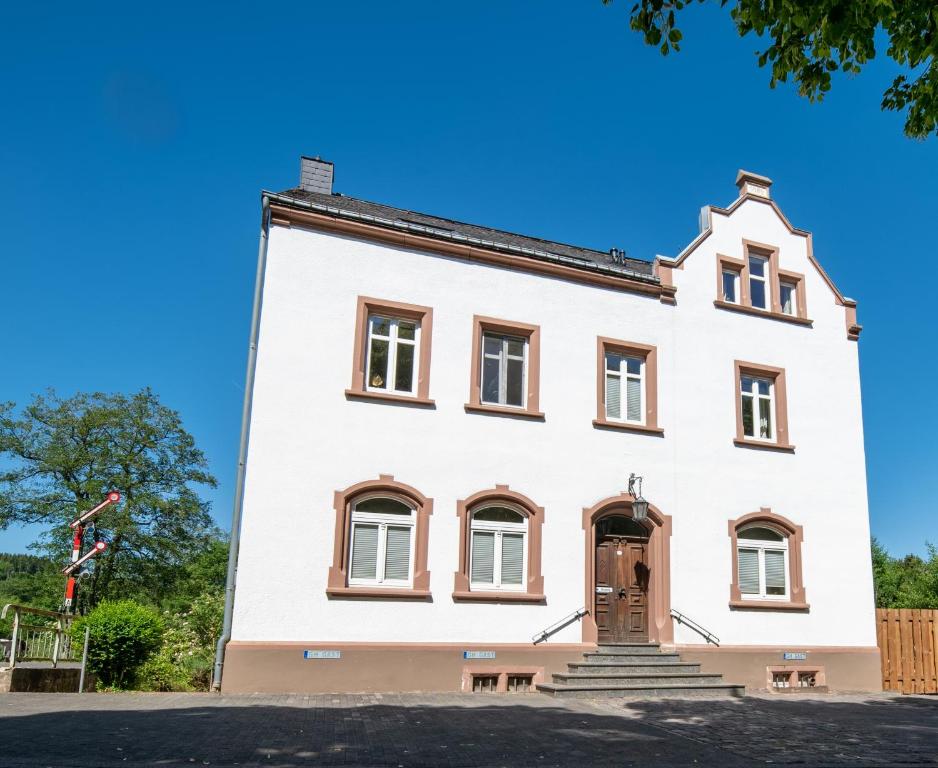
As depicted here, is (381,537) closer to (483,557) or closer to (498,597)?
(483,557)

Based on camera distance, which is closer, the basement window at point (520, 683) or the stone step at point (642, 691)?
the stone step at point (642, 691)

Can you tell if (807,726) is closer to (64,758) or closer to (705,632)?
(705,632)

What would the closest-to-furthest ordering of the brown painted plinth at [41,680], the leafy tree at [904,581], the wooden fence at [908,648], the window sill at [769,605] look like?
the brown painted plinth at [41,680], the window sill at [769,605], the wooden fence at [908,648], the leafy tree at [904,581]

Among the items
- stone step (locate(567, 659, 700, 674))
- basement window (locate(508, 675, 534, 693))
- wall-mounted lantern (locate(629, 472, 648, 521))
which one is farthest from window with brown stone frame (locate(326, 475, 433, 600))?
wall-mounted lantern (locate(629, 472, 648, 521))

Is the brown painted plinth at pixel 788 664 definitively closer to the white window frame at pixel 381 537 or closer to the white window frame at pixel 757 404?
the white window frame at pixel 757 404

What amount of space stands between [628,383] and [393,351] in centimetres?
500

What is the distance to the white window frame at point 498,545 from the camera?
15.2 m

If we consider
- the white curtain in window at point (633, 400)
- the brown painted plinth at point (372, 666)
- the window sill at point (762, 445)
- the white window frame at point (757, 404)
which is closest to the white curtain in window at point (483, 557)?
the brown painted plinth at point (372, 666)

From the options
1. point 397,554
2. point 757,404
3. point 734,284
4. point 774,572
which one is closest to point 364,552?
point 397,554

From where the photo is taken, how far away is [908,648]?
60.3 ft

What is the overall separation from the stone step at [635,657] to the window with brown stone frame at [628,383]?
4217 mm

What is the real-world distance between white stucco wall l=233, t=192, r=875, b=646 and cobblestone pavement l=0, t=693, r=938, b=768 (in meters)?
2.19

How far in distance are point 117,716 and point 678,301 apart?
42.4 ft

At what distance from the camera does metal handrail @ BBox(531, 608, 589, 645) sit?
15.1 metres
